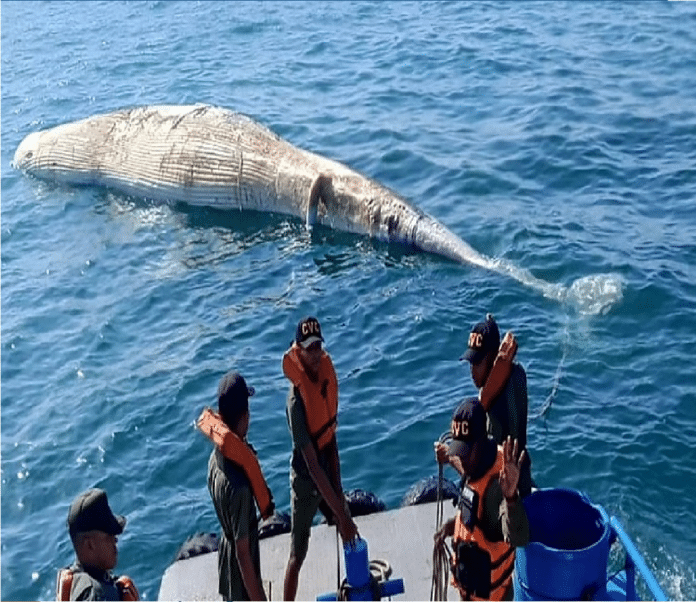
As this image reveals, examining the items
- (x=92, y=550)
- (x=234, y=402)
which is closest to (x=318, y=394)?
(x=234, y=402)

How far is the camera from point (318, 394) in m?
9.05

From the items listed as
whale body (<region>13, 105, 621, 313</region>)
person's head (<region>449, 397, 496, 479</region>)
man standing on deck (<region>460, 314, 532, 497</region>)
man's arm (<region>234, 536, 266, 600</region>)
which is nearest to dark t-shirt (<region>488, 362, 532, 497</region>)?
man standing on deck (<region>460, 314, 532, 497</region>)

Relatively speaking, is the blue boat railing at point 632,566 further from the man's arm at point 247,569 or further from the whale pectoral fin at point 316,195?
the whale pectoral fin at point 316,195

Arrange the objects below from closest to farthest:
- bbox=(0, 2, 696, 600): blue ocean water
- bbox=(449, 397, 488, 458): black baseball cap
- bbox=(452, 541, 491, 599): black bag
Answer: bbox=(449, 397, 488, 458): black baseball cap
bbox=(452, 541, 491, 599): black bag
bbox=(0, 2, 696, 600): blue ocean water

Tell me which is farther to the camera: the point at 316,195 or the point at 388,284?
the point at 316,195

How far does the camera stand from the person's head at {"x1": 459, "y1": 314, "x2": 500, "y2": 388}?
337 inches

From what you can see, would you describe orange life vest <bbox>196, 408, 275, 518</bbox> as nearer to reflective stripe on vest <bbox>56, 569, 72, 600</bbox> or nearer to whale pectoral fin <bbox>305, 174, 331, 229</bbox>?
reflective stripe on vest <bbox>56, 569, 72, 600</bbox>

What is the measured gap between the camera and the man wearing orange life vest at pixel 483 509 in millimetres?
7031

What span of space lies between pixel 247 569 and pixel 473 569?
1.71 metres

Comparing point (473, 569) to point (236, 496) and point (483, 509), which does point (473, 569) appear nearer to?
point (483, 509)

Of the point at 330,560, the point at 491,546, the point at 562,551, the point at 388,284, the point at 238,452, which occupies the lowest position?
the point at 388,284

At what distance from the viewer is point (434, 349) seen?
49.0ft

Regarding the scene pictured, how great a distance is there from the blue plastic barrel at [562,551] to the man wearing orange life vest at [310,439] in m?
1.62

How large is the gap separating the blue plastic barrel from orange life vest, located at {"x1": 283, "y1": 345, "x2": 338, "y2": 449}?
1945mm
